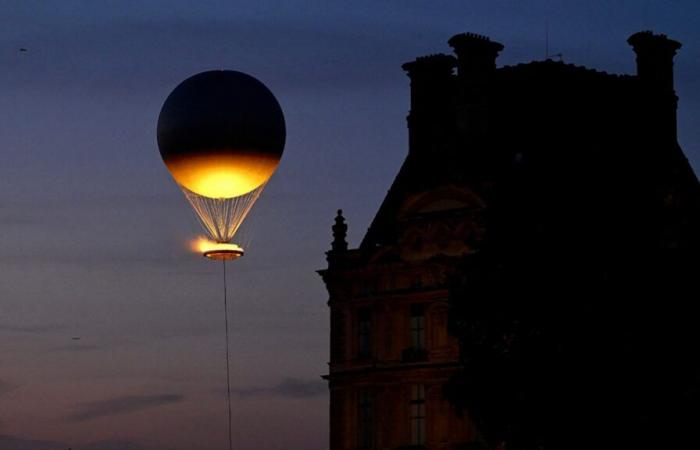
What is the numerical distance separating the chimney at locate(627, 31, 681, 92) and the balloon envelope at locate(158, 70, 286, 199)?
2516 centimetres

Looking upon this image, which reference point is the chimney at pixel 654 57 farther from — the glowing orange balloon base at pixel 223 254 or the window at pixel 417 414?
the glowing orange balloon base at pixel 223 254

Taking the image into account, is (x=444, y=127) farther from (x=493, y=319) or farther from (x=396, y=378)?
(x=493, y=319)

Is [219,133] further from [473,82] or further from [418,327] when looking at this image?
[473,82]

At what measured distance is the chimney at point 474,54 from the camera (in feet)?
255

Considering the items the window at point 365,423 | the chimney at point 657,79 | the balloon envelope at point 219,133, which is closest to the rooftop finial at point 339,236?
the window at point 365,423

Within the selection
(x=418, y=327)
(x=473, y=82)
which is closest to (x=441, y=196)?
(x=418, y=327)

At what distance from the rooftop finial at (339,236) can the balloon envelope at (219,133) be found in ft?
68.7

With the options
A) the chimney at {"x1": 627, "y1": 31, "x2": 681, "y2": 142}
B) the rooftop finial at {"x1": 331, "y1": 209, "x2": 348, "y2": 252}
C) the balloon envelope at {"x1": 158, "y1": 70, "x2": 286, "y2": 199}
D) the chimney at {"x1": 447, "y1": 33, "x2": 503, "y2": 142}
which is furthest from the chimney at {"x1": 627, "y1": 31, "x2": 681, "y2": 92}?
the balloon envelope at {"x1": 158, "y1": 70, "x2": 286, "y2": 199}

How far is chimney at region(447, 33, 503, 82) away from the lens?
77.6 metres

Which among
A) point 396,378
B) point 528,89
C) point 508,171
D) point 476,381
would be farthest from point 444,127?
point 476,381

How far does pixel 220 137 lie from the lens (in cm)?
5638

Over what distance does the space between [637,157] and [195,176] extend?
23142 millimetres

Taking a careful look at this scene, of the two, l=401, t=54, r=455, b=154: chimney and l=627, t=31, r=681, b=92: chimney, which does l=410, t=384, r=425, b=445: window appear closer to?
l=401, t=54, r=455, b=154: chimney

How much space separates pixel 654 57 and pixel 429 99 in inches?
280
